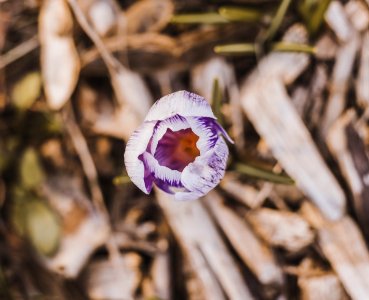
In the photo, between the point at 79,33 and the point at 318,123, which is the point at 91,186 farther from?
the point at 318,123

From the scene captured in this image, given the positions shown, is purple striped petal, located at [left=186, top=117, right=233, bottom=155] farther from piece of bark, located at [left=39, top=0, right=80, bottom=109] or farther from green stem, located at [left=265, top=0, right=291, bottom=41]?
piece of bark, located at [left=39, top=0, right=80, bottom=109]

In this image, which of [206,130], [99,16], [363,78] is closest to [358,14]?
[363,78]

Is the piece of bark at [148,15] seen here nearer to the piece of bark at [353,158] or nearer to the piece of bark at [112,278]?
the piece of bark at [353,158]

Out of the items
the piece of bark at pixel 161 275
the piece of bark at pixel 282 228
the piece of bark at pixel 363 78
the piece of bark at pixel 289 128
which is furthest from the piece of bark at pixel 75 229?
the piece of bark at pixel 363 78

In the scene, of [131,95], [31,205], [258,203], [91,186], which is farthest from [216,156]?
[31,205]

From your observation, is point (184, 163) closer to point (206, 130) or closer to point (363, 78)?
point (206, 130)

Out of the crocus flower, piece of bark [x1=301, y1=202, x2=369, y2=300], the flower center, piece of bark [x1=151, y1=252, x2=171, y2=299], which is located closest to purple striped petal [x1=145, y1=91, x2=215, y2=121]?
the crocus flower
